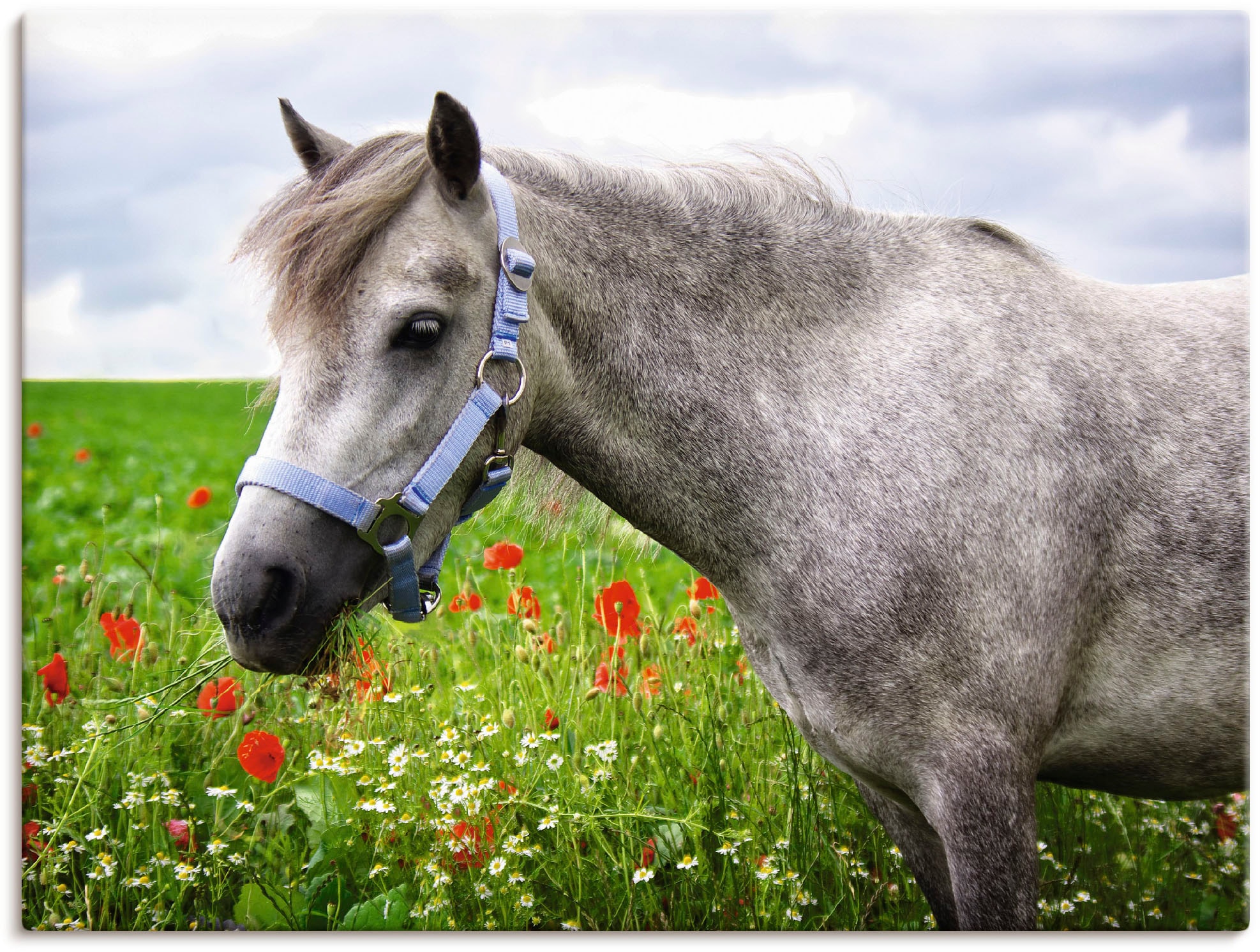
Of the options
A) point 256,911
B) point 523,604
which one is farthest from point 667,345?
point 256,911

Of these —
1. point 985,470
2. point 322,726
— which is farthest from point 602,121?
point 322,726

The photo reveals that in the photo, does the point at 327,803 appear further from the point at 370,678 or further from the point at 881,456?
the point at 881,456

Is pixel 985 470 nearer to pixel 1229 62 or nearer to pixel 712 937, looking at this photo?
pixel 712 937

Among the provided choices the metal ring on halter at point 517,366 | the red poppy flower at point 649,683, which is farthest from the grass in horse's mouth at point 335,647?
the red poppy flower at point 649,683

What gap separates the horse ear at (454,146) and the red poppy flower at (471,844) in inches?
47.8

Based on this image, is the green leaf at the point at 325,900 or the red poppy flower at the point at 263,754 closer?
the red poppy flower at the point at 263,754

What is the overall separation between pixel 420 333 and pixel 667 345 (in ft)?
1.45

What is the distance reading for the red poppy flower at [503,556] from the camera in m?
2.11

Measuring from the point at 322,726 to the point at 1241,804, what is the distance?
7.22 ft

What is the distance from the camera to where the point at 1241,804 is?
2029 millimetres

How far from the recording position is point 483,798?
6.29ft

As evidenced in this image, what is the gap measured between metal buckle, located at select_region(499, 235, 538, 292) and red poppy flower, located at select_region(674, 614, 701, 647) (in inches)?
47.0

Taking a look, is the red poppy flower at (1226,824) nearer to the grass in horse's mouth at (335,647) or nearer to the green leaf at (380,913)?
the green leaf at (380,913)

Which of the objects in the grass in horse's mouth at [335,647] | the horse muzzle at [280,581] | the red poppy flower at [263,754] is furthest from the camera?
the red poppy flower at [263,754]
